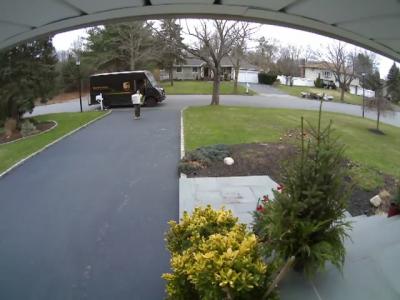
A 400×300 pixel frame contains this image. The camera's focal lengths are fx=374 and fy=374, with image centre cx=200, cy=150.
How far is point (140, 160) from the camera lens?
1253 cm

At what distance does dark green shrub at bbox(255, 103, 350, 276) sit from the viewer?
14.7 ft

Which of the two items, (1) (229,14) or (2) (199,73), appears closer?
(1) (229,14)

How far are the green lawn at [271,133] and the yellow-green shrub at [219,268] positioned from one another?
7269 millimetres

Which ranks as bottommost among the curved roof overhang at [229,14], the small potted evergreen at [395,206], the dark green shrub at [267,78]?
the small potted evergreen at [395,206]

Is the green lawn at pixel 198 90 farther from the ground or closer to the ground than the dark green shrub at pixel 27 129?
A: farther from the ground

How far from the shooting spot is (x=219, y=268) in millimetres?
3838

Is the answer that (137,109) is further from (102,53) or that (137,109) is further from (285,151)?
(102,53)

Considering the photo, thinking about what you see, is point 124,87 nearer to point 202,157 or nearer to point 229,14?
point 202,157

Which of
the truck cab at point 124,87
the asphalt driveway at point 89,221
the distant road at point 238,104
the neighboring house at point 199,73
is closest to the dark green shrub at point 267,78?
the neighboring house at point 199,73

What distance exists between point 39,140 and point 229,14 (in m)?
13.8

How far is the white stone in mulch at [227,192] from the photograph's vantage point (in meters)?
8.25

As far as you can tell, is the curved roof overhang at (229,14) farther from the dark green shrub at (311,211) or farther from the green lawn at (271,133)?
the green lawn at (271,133)

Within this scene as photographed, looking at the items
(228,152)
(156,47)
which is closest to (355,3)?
(228,152)

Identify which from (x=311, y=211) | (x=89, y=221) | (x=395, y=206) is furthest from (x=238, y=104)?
(x=311, y=211)
